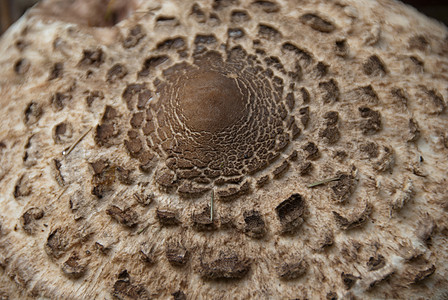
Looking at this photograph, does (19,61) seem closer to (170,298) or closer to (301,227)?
(170,298)

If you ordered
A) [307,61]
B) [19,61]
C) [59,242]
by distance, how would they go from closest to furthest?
1. [59,242]
2. [307,61]
3. [19,61]

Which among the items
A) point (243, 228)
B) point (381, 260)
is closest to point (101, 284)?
point (243, 228)

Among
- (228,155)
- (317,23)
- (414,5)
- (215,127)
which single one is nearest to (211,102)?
(215,127)

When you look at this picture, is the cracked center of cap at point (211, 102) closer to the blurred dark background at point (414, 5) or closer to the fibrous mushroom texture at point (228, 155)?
the fibrous mushroom texture at point (228, 155)

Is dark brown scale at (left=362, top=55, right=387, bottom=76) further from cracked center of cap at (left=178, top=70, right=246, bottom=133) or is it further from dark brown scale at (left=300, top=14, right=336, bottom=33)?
cracked center of cap at (left=178, top=70, right=246, bottom=133)

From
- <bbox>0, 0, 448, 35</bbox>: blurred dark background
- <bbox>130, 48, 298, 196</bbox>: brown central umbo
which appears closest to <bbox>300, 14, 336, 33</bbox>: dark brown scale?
<bbox>130, 48, 298, 196</bbox>: brown central umbo
